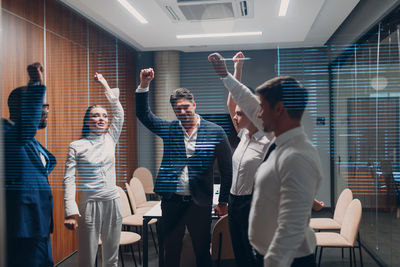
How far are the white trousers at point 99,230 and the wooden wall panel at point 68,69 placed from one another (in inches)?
9.5

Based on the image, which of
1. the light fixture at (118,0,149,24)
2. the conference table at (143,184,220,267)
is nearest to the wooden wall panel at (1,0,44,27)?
the light fixture at (118,0,149,24)

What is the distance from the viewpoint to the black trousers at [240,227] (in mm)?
1881

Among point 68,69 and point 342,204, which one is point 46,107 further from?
point 342,204

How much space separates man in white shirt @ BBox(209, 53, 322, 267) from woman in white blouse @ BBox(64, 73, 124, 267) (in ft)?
3.56

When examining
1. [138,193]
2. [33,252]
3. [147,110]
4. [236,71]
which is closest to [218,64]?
[236,71]

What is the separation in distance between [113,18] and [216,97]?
3.21 ft

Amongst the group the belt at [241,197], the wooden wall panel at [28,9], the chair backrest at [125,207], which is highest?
the wooden wall panel at [28,9]

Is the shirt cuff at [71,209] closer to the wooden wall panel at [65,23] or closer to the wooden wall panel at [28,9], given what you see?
the wooden wall panel at [65,23]

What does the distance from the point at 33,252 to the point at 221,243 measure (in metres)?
1.34

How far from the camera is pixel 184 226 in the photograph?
81.3 inches

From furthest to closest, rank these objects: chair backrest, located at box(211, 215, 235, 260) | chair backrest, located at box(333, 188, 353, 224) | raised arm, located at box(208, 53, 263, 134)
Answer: chair backrest, located at box(333, 188, 353, 224) < chair backrest, located at box(211, 215, 235, 260) < raised arm, located at box(208, 53, 263, 134)

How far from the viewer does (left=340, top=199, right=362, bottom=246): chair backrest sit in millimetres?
2369

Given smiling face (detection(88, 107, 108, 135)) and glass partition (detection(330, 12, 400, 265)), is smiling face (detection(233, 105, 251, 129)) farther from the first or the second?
smiling face (detection(88, 107, 108, 135))

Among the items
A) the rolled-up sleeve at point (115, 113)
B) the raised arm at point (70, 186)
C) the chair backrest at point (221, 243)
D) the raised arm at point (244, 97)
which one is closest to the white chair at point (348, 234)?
the chair backrest at point (221, 243)
